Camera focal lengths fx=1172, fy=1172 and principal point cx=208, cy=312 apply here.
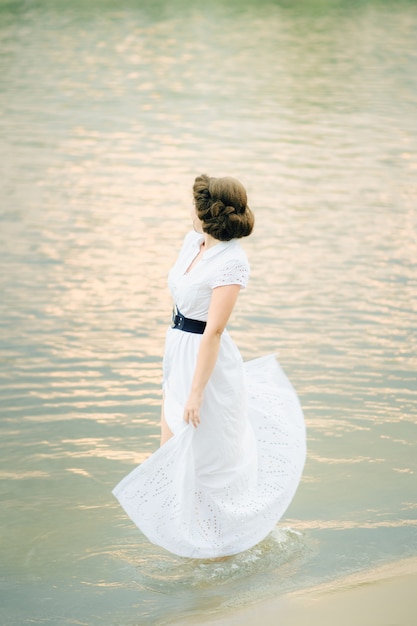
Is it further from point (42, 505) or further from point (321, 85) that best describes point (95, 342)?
point (321, 85)

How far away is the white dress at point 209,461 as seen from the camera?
5.00 meters

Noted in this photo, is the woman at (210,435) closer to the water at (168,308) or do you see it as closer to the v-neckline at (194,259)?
the v-neckline at (194,259)

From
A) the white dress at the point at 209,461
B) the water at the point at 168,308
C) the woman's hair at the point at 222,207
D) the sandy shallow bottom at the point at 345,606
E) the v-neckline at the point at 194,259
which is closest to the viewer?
the sandy shallow bottom at the point at 345,606

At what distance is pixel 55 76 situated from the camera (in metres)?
24.4

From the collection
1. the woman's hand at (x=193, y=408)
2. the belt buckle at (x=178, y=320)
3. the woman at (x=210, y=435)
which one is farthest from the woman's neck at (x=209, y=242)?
the woman's hand at (x=193, y=408)

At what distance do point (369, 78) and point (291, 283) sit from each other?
50.8 feet

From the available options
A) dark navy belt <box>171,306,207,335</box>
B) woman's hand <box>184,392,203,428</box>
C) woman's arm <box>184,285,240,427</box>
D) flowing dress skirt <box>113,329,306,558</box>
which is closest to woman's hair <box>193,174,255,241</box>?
woman's arm <box>184,285,240,427</box>

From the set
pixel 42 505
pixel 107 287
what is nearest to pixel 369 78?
pixel 107 287

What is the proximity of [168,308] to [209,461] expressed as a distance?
4666mm

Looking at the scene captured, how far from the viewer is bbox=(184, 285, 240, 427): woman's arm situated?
4.89 m

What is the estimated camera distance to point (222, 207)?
489 centimetres

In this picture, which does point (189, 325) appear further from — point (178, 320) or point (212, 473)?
point (212, 473)

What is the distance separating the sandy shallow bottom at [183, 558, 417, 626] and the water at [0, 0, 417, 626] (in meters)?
0.18

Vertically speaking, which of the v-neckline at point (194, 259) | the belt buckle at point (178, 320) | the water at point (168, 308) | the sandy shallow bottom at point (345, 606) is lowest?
the water at point (168, 308)
